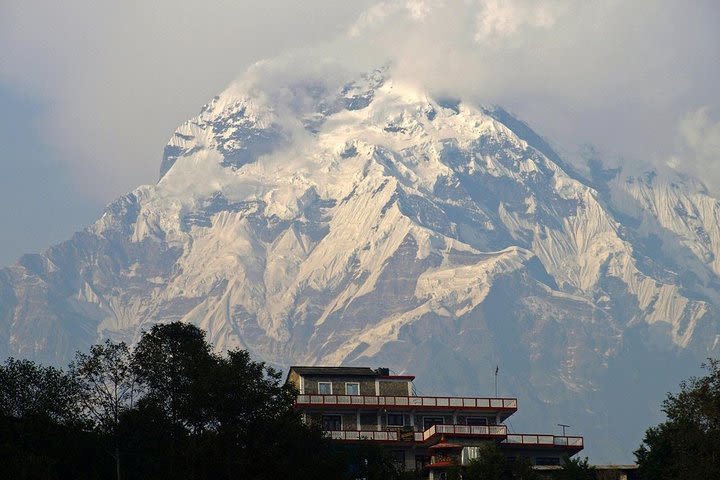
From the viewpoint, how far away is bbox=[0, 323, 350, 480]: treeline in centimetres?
12256

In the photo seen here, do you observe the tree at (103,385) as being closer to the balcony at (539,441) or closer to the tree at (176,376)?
the tree at (176,376)

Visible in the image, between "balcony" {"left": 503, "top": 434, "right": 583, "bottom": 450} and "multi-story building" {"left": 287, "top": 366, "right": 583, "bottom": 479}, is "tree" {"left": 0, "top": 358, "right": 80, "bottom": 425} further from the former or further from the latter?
"balcony" {"left": 503, "top": 434, "right": 583, "bottom": 450}

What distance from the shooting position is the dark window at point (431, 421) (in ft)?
577

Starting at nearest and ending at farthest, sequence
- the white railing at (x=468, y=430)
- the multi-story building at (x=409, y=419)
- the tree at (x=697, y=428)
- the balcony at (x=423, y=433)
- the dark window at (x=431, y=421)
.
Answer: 1. the tree at (x=697, y=428)
2. the white railing at (x=468, y=430)
3. the balcony at (x=423, y=433)
4. the multi-story building at (x=409, y=419)
5. the dark window at (x=431, y=421)

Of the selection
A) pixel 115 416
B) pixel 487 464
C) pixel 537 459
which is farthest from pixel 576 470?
pixel 115 416

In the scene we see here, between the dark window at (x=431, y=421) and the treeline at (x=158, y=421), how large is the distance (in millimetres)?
43404

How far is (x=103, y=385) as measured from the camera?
130250mm

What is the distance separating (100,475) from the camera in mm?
125562

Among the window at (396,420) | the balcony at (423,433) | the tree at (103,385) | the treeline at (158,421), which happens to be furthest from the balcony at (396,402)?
the tree at (103,385)

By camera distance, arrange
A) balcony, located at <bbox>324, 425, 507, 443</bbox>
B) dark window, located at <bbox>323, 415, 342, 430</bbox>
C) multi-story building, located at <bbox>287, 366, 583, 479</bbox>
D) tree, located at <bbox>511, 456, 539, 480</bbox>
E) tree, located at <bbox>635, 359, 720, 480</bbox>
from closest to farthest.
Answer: tree, located at <bbox>635, 359, 720, 480</bbox>
tree, located at <bbox>511, 456, 539, 480</bbox>
balcony, located at <bbox>324, 425, 507, 443</bbox>
multi-story building, located at <bbox>287, 366, 583, 479</bbox>
dark window, located at <bbox>323, 415, 342, 430</bbox>

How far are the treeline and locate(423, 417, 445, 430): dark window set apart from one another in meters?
43.4

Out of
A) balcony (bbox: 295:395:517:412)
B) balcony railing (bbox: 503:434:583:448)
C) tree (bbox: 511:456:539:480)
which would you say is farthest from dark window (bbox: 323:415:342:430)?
tree (bbox: 511:456:539:480)

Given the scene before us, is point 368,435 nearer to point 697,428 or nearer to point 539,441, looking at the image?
point 539,441

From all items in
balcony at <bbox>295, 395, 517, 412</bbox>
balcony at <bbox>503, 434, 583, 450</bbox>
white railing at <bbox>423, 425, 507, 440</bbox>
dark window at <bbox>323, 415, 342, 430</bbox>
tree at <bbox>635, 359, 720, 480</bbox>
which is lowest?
tree at <bbox>635, 359, 720, 480</bbox>
